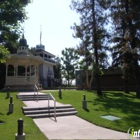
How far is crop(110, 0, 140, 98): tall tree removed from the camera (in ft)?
68.1

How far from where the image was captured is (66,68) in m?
59.9

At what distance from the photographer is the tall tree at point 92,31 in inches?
896

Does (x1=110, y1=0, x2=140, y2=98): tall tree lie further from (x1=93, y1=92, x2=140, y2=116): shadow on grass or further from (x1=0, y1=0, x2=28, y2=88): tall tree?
(x1=0, y1=0, x2=28, y2=88): tall tree

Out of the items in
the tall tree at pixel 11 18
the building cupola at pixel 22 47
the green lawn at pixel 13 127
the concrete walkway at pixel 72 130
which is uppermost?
the building cupola at pixel 22 47

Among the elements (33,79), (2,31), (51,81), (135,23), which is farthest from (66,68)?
(2,31)

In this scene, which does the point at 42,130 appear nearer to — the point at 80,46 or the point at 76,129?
the point at 76,129

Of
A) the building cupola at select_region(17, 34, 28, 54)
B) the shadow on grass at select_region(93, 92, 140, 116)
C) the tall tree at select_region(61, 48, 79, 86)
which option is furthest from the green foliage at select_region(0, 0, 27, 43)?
the tall tree at select_region(61, 48, 79, 86)

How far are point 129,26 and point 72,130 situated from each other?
619 inches

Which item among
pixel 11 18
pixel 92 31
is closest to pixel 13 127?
pixel 11 18

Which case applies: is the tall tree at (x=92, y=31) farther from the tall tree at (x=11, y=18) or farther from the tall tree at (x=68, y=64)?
the tall tree at (x=68, y=64)

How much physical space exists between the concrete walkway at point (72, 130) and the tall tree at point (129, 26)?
492 inches

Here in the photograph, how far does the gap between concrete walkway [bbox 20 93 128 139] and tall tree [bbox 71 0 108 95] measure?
13.0m

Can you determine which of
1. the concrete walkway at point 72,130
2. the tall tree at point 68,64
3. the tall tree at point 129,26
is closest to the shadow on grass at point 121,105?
the concrete walkway at point 72,130

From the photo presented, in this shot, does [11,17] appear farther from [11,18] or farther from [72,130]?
[72,130]
